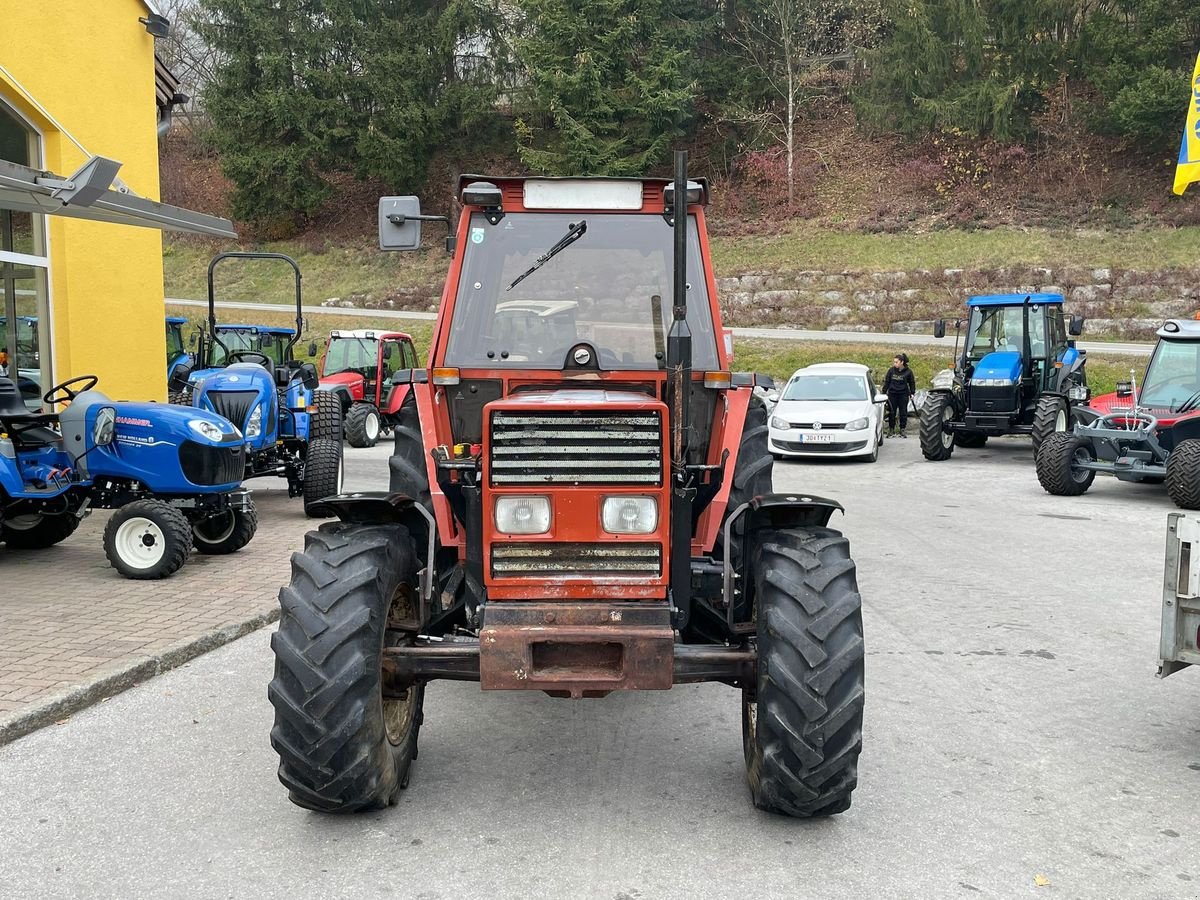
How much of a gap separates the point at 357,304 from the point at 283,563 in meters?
30.6

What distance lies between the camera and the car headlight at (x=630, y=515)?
436cm

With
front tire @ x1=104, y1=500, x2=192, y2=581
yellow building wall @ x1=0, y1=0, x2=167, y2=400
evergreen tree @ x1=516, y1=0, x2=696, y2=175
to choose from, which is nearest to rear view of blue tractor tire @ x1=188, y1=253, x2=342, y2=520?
yellow building wall @ x1=0, y1=0, x2=167, y2=400

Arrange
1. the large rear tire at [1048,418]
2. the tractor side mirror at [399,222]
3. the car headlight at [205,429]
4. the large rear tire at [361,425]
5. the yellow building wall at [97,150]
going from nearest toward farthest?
the tractor side mirror at [399,222]
the car headlight at [205,429]
the yellow building wall at [97,150]
the large rear tire at [1048,418]
the large rear tire at [361,425]

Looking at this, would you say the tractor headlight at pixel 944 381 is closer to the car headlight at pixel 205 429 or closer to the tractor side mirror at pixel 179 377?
the tractor side mirror at pixel 179 377

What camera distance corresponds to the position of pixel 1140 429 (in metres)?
14.3

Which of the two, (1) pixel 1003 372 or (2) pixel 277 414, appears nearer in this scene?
(2) pixel 277 414

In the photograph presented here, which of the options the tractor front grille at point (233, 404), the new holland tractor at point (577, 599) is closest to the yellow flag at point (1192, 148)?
the tractor front grille at point (233, 404)

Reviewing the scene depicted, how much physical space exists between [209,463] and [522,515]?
5804 mm

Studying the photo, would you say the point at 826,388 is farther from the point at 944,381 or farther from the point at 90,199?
the point at 90,199

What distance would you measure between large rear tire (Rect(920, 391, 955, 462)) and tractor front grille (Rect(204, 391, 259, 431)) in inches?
435

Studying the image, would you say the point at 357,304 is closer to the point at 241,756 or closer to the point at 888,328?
the point at 888,328

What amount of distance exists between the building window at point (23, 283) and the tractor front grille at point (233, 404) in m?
1.79

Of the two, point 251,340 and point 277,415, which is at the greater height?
point 251,340

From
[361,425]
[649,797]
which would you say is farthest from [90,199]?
[361,425]
